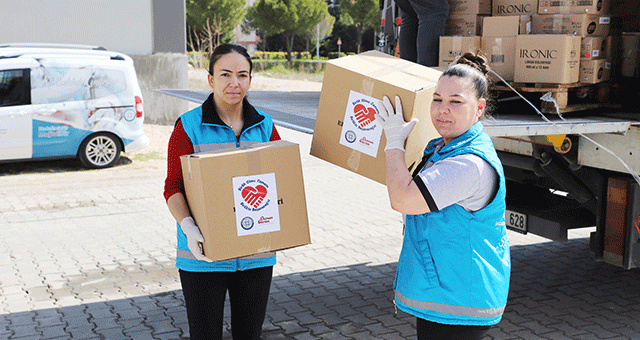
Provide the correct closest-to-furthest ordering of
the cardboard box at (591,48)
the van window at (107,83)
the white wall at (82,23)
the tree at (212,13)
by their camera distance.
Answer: the cardboard box at (591,48) < the van window at (107,83) < the white wall at (82,23) < the tree at (212,13)

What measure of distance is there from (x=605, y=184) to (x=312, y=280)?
2462 mm

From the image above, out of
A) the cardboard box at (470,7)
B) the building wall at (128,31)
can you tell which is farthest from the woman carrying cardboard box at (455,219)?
the building wall at (128,31)

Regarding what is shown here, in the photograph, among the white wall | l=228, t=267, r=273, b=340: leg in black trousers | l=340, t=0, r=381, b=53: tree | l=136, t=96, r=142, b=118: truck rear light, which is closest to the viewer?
l=228, t=267, r=273, b=340: leg in black trousers

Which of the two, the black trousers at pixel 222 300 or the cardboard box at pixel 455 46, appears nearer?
the black trousers at pixel 222 300

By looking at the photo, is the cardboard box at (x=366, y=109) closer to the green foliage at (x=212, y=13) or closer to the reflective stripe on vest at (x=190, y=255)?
the reflective stripe on vest at (x=190, y=255)

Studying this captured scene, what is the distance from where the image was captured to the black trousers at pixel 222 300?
9.15ft

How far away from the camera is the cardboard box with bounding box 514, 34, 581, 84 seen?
157 inches

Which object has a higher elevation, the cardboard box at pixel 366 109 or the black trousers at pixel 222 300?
the cardboard box at pixel 366 109

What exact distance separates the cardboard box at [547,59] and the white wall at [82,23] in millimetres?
11767

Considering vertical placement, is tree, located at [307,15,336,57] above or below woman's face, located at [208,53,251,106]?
above

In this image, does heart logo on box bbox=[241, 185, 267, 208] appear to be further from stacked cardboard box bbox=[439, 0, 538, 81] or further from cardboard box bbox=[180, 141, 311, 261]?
stacked cardboard box bbox=[439, 0, 538, 81]

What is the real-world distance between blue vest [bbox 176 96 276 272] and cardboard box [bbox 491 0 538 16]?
233 cm

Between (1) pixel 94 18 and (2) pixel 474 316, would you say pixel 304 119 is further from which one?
(1) pixel 94 18

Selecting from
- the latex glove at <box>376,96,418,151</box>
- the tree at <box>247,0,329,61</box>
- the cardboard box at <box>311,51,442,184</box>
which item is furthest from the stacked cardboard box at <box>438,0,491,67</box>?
the tree at <box>247,0,329,61</box>
